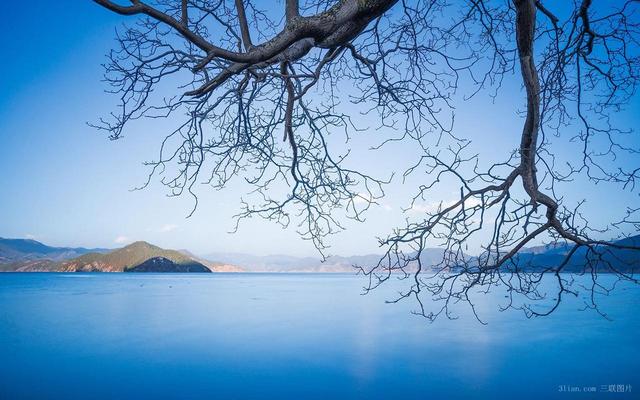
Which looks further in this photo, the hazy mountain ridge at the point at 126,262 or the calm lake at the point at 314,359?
the hazy mountain ridge at the point at 126,262

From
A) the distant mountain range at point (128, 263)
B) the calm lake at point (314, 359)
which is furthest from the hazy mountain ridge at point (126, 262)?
the calm lake at point (314, 359)

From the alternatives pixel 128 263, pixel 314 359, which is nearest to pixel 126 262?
pixel 128 263

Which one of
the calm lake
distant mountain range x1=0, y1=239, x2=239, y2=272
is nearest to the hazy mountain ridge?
distant mountain range x1=0, y1=239, x2=239, y2=272

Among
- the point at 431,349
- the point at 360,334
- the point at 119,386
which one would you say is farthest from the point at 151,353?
the point at 431,349

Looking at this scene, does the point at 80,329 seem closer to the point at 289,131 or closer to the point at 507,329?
the point at 289,131

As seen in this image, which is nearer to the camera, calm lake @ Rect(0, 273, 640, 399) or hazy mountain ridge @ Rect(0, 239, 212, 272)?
calm lake @ Rect(0, 273, 640, 399)

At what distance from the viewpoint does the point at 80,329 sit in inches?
477

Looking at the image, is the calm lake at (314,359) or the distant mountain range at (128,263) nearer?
the calm lake at (314,359)

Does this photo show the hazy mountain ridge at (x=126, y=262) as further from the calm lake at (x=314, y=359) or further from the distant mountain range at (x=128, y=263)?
the calm lake at (x=314, y=359)

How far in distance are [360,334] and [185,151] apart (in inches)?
403

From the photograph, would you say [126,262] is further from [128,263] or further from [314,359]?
[314,359]

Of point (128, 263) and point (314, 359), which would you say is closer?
point (314, 359)

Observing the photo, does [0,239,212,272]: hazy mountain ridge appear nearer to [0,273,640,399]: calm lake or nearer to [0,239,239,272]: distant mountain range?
[0,239,239,272]: distant mountain range

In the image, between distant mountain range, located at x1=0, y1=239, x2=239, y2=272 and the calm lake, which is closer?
the calm lake
